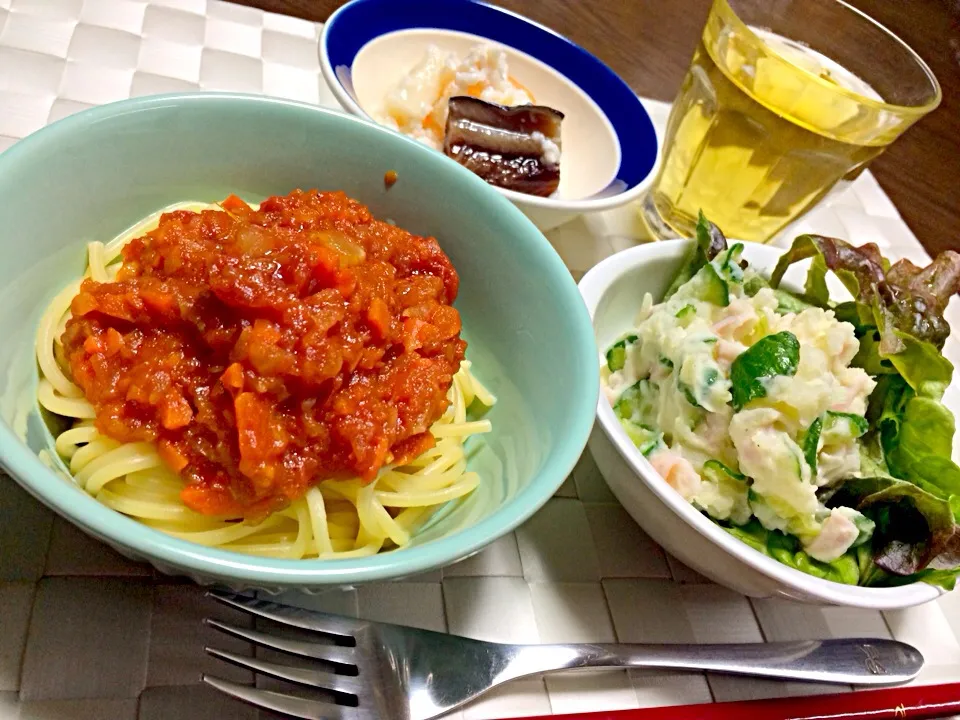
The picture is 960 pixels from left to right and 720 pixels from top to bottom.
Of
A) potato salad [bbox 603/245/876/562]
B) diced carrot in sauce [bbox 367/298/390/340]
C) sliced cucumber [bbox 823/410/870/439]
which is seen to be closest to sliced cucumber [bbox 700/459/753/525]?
potato salad [bbox 603/245/876/562]

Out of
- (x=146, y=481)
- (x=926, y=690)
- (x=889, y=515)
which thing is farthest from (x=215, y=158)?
(x=926, y=690)

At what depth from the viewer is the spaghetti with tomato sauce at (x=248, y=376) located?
1.22 meters

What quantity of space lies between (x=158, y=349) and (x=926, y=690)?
163 centimetres

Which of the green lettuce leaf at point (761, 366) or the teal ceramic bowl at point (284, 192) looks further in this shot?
the green lettuce leaf at point (761, 366)

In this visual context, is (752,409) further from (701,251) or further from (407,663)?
(407,663)

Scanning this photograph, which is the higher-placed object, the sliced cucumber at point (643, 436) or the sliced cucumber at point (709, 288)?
the sliced cucumber at point (709, 288)

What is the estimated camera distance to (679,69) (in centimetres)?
328

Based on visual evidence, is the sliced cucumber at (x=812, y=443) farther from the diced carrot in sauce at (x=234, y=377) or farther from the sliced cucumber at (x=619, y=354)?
the diced carrot in sauce at (x=234, y=377)

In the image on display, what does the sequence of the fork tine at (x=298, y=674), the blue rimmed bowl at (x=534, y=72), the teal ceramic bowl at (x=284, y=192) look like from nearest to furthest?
1. the teal ceramic bowl at (x=284, y=192)
2. the fork tine at (x=298, y=674)
3. the blue rimmed bowl at (x=534, y=72)

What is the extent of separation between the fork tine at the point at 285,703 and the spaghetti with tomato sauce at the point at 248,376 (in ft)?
0.75

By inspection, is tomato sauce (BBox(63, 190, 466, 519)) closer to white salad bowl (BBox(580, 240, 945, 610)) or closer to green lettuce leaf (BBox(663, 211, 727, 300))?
white salad bowl (BBox(580, 240, 945, 610))

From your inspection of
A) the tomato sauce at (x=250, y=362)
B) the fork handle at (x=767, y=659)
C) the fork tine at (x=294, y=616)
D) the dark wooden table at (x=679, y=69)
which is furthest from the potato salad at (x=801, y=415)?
the dark wooden table at (x=679, y=69)

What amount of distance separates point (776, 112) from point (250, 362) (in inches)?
66.5

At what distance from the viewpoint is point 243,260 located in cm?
126
